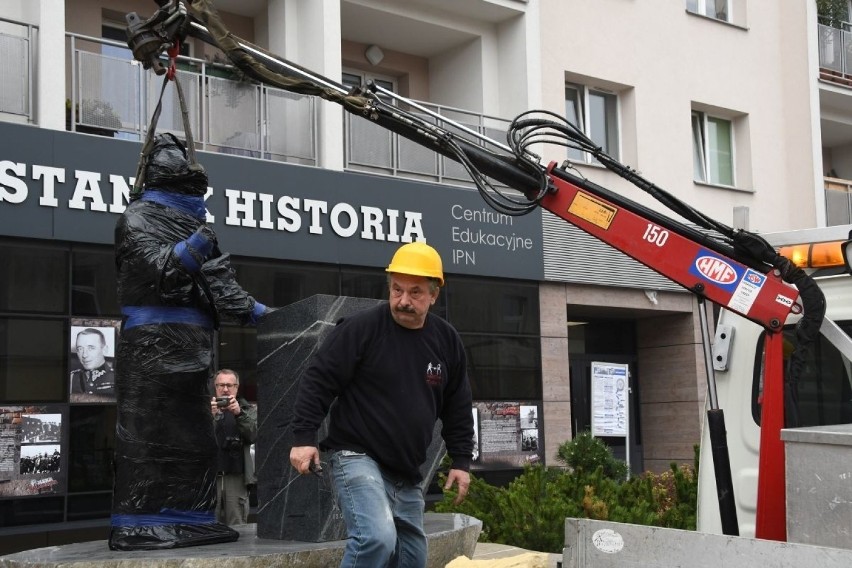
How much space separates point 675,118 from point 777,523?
15.8 m

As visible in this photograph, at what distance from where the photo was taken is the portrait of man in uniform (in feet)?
42.3

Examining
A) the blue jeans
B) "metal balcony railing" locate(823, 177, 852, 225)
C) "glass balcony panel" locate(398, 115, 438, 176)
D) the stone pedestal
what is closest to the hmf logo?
the blue jeans

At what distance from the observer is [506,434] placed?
55.0 ft

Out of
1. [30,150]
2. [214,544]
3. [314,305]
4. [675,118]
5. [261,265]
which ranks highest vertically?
[675,118]

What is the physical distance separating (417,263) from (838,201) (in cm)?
2013

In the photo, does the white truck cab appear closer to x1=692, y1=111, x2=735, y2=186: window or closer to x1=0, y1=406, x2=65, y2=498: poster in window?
x1=0, y1=406, x2=65, y2=498: poster in window

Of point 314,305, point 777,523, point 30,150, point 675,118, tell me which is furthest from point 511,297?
point 777,523

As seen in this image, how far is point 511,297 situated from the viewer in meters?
17.2

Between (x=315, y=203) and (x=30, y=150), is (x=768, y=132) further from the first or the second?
(x=30, y=150)

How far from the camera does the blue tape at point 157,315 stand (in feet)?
21.8

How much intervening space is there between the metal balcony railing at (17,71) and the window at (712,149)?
37.8 ft

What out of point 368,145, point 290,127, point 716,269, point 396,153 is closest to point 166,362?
point 716,269

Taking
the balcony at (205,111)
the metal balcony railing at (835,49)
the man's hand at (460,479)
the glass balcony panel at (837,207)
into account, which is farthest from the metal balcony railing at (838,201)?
the man's hand at (460,479)

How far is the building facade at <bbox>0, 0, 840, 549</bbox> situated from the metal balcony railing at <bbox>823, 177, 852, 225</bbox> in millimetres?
554
